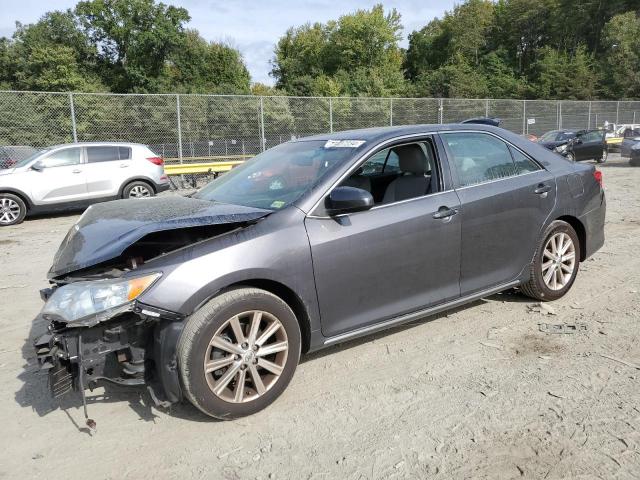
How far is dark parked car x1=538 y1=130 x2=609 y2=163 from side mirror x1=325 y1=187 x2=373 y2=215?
20.5m

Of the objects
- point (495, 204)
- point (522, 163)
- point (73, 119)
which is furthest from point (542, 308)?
point (73, 119)

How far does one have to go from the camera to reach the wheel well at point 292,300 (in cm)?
316

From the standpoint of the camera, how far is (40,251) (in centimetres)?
799

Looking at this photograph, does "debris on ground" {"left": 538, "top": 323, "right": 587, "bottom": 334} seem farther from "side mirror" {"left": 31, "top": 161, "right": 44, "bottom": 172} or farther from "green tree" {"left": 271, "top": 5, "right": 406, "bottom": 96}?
"green tree" {"left": 271, "top": 5, "right": 406, "bottom": 96}

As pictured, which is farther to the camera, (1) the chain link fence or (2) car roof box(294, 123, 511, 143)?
(1) the chain link fence

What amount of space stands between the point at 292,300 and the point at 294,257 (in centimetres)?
28

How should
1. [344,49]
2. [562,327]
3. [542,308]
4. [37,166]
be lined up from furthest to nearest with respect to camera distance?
[344,49]
[37,166]
[542,308]
[562,327]

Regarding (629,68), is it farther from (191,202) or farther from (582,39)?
(191,202)

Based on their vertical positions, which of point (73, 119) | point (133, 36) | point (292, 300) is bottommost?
point (292, 300)

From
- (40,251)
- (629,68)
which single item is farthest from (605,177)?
(629,68)

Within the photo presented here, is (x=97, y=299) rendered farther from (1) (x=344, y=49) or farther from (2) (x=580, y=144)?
A: (1) (x=344, y=49)

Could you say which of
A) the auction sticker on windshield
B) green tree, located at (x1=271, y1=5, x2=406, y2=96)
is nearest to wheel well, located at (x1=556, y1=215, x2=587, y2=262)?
the auction sticker on windshield

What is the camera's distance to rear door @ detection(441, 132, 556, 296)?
406 cm

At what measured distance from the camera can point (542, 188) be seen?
4.55 meters
